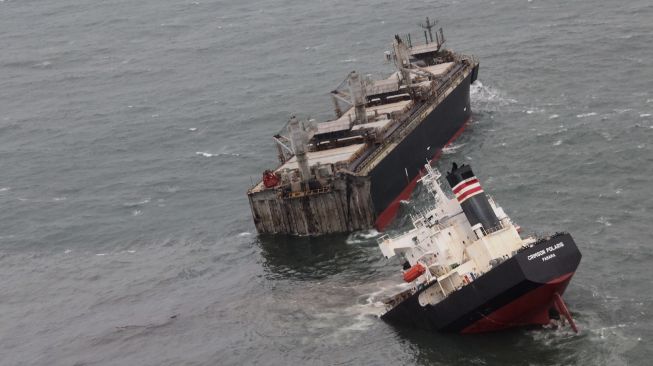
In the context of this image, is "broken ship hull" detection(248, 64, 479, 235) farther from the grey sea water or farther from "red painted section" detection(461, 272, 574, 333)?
"red painted section" detection(461, 272, 574, 333)

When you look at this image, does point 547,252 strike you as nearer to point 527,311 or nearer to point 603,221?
point 527,311

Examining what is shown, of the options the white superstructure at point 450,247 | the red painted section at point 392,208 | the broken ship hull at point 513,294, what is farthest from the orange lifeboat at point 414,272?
the red painted section at point 392,208

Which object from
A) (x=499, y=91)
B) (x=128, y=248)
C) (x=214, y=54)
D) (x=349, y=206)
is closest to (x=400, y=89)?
(x=499, y=91)

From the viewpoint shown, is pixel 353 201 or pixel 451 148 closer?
pixel 353 201

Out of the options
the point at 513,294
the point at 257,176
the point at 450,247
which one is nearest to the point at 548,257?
the point at 513,294

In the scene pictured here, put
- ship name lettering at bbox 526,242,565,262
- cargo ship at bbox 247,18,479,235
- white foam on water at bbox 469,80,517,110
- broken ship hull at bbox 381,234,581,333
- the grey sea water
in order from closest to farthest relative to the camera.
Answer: broken ship hull at bbox 381,234,581,333, ship name lettering at bbox 526,242,565,262, the grey sea water, cargo ship at bbox 247,18,479,235, white foam on water at bbox 469,80,517,110

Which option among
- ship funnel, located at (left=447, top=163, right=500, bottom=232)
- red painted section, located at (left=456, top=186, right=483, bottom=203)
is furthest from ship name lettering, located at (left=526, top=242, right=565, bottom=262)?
red painted section, located at (left=456, top=186, right=483, bottom=203)
